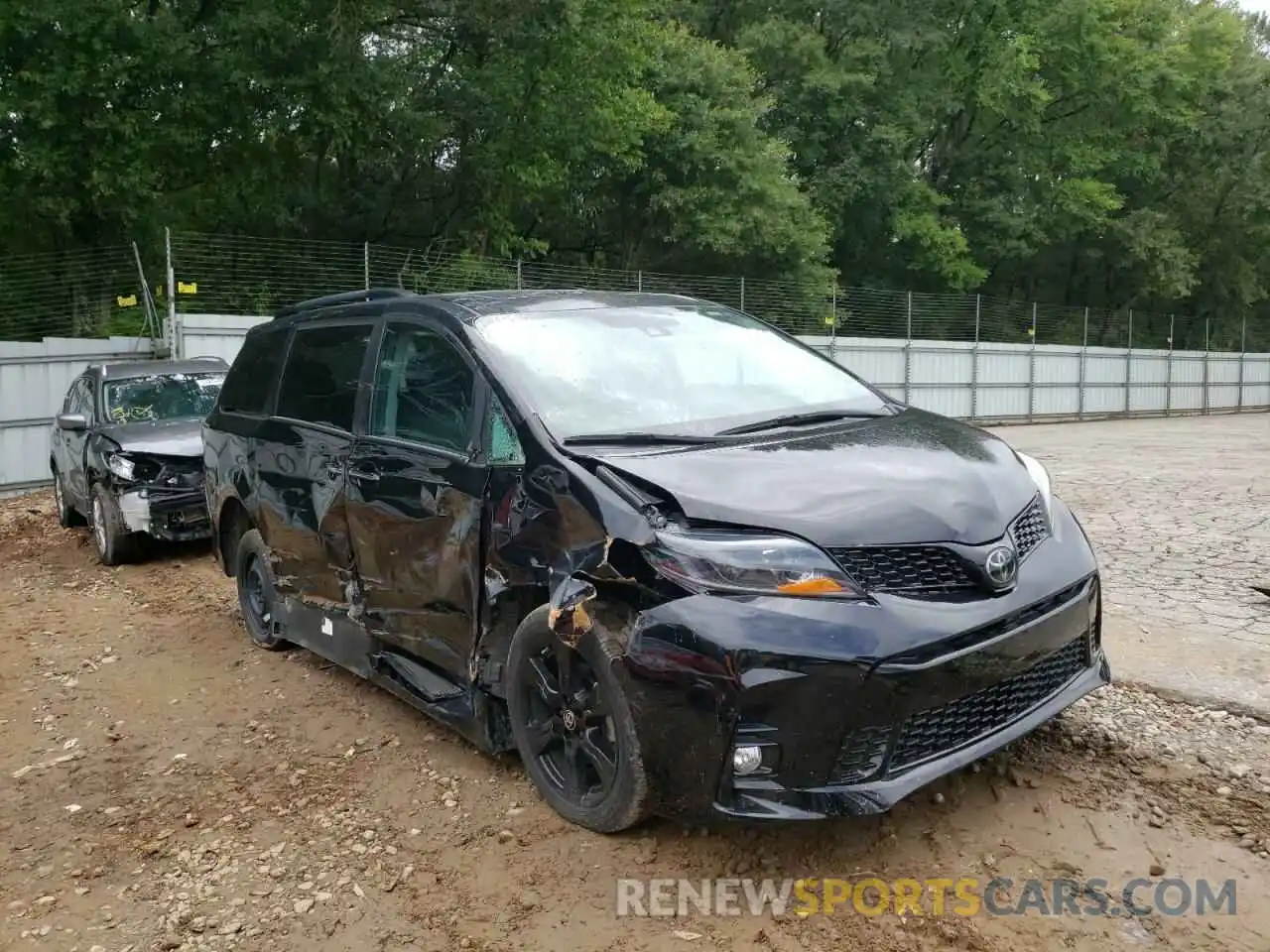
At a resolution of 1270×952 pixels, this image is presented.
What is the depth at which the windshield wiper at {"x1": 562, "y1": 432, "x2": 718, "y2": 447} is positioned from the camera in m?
3.31

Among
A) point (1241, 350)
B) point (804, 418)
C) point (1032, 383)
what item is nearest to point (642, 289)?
point (1032, 383)

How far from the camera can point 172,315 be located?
44.3ft

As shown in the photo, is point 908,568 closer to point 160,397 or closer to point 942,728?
point 942,728

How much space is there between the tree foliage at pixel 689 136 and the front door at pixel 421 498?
14904 millimetres

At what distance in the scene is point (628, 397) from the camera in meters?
3.66

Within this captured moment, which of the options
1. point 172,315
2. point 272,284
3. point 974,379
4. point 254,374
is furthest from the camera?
point 974,379

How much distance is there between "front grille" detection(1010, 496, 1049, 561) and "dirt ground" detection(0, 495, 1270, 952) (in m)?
0.84

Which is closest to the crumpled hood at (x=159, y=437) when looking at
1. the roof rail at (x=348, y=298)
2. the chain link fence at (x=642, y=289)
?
the chain link fence at (x=642, y=289)

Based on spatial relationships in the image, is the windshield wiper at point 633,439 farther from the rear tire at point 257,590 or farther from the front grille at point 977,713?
the rear tire at point 257,590

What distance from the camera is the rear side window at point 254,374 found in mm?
5281

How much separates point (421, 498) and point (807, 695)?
5.66 ft

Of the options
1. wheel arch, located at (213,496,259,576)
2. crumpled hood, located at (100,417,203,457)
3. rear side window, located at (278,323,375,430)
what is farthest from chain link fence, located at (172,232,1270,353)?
rear side window, located at (278,323,375,430)

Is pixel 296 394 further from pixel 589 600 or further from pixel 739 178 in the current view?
pixel 739 178

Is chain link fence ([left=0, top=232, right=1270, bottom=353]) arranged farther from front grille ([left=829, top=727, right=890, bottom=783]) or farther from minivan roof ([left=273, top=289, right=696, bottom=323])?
front grille ([left=829, top=727, right=890, bottom=783])
